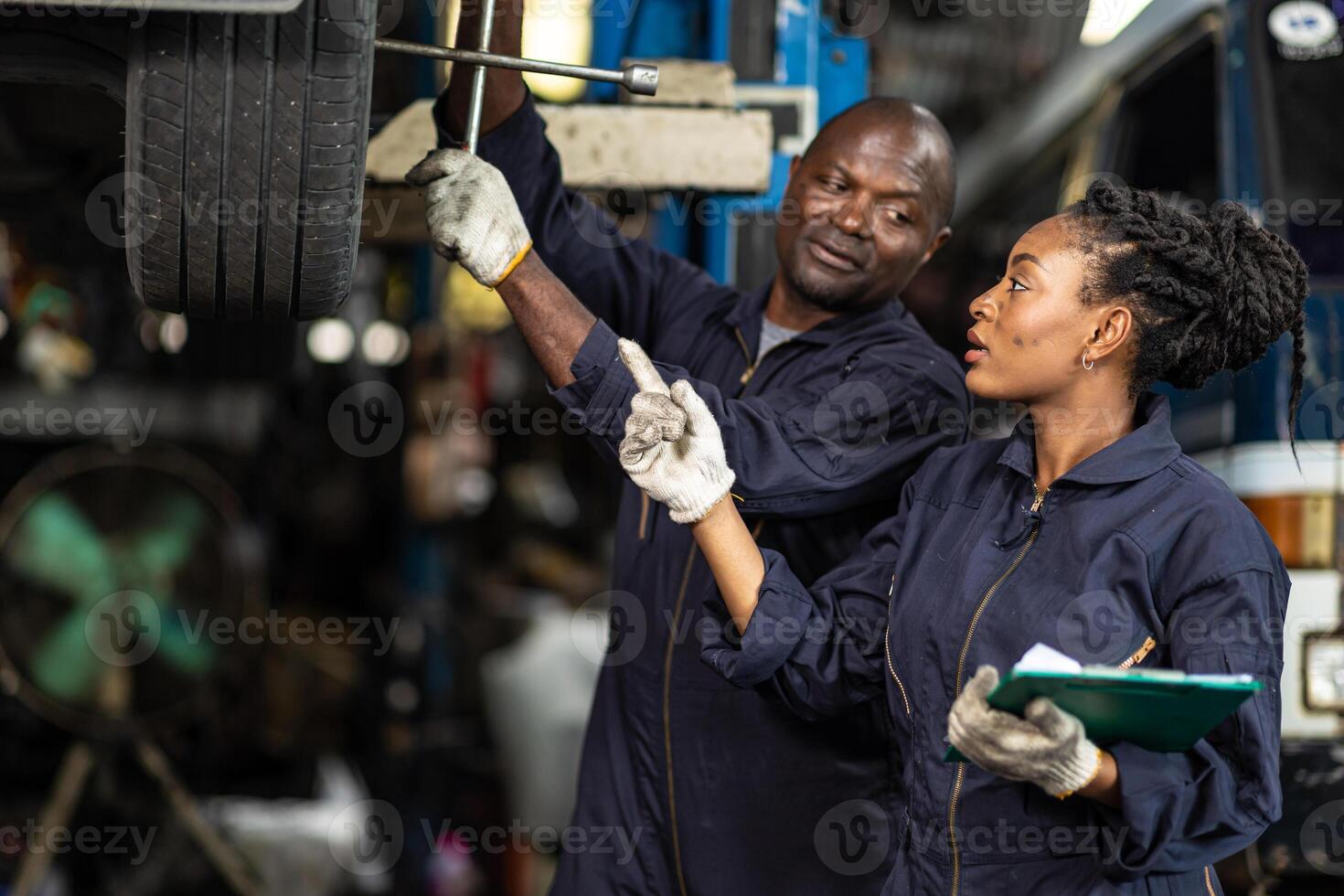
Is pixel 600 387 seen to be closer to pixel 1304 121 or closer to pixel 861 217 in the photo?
pixel 861 217

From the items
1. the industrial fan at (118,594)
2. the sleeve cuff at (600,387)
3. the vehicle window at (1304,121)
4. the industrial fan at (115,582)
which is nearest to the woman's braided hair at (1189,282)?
the sleeve cuff at (600,387)

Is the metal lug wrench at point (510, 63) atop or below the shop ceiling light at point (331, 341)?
atop

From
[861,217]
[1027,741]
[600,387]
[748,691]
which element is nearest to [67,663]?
[748,691]

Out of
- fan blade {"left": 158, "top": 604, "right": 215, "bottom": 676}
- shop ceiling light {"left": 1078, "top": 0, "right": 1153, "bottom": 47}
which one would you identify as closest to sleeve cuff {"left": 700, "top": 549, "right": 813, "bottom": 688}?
shop ceiling light {"left": 1078, "top": 0, "right": 1153, "bottom": 47}

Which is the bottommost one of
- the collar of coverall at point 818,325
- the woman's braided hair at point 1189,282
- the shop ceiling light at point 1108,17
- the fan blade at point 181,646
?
the fan blade at point 181,646

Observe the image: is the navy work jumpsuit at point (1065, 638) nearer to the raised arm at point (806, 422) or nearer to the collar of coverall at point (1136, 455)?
the collar of coverall at point (1136, 455)

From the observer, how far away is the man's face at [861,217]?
8.09 feet

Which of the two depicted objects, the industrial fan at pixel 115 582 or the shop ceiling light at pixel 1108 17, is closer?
the shop ceiling light at pixel 1108 17

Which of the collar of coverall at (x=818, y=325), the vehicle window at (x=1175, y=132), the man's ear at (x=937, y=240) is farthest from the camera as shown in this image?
the vehicle window at (x=1175, y=132)

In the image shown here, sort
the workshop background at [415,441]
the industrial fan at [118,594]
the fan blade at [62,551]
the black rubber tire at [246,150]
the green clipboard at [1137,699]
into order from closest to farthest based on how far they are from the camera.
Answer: the green clipboard at [1137,699]
the black rubber tire at [246,150]
the workshop background at [415,441]
the industrial fan at [118,594]
the fan blade at [62,551]

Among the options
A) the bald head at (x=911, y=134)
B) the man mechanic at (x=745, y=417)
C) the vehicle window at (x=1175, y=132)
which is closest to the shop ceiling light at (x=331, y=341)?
the vehicle window at (x=1175, y=132)

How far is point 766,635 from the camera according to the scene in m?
1.94

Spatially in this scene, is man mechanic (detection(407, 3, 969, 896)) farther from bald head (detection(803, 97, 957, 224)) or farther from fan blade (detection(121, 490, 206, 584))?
fan blade (detection(121, 490, 206, 584))

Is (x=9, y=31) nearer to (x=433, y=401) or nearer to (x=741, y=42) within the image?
(x=741, y=42)
